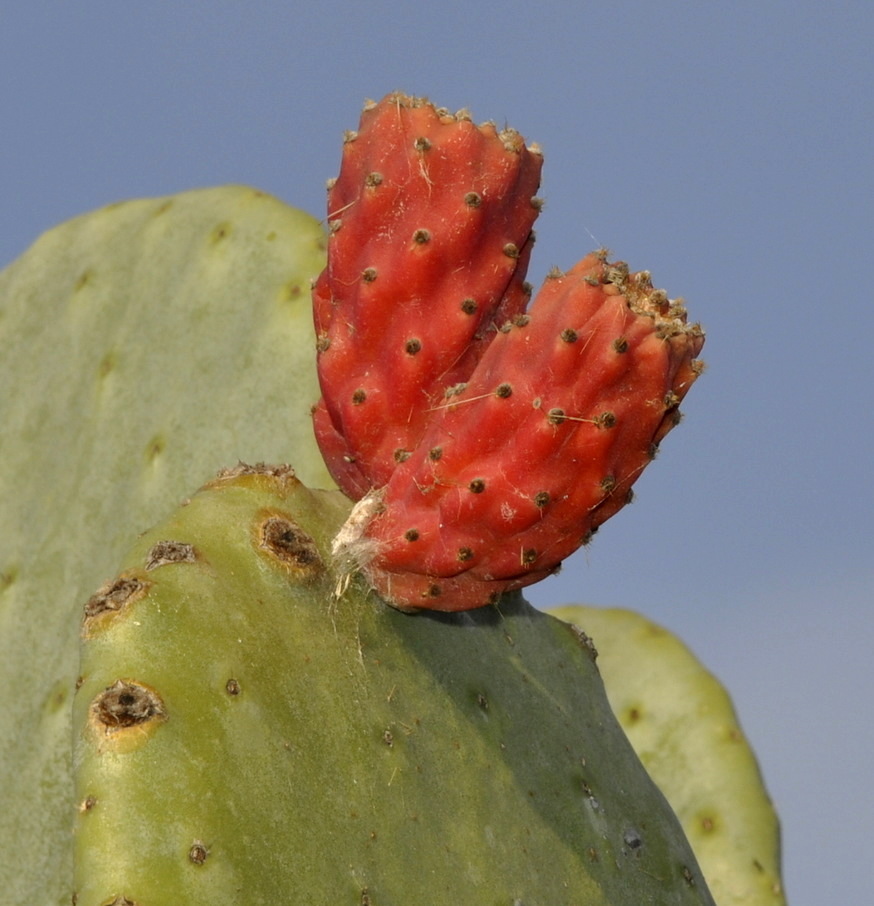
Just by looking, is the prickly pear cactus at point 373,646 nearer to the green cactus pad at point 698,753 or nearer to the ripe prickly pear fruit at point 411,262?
the ripe prickly pear fruit at point 411,262

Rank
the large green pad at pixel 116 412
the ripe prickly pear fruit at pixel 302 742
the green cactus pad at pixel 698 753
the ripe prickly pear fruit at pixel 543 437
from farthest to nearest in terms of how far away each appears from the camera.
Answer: the green cactus pad at pixel 698 753 < the large green pad at pixel 116 412 < the ripe prickly pear fruit at pixel 543 437 < the ripe prickly pear fruit at pixel 302 742

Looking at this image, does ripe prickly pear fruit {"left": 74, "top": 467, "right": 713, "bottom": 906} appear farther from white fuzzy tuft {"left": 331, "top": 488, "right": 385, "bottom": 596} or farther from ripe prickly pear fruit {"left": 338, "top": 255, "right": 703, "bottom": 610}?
ripe prickly pear fruit {"left": 338, "top": 255, "right": 703, "bottom": 610}

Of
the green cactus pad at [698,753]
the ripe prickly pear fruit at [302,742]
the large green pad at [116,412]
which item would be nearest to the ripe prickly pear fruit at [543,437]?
the ripe prickly pear fruit at [302,742]

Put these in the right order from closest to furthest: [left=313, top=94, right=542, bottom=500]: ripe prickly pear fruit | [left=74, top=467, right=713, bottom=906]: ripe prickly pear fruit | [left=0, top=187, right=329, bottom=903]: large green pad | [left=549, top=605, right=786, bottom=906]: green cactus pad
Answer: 1. [left=74, top=467, right=713, bottom=906]: ripe prickly pear fruit
2. [left=313, top=94, right=542, bottom=500]: ripe prickly pear fruit
3. [left=0, top=187, right=329, bottom=903]: large green pad
4. [left=549, top=605, right=786, bottom=906]: green cactus pad

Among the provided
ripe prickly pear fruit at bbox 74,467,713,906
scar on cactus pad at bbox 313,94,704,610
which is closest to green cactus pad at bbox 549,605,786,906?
ripe prickly pear fruit at bbox 74,467,713,906

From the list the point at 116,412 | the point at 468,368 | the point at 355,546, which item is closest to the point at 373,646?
the point at 355,546

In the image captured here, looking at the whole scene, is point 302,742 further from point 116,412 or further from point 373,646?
point 116,412

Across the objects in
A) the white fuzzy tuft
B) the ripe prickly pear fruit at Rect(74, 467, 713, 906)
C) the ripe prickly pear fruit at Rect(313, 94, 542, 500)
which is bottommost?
the ripe prickly pear fruit at Rect(74, 467, 713, 906)
